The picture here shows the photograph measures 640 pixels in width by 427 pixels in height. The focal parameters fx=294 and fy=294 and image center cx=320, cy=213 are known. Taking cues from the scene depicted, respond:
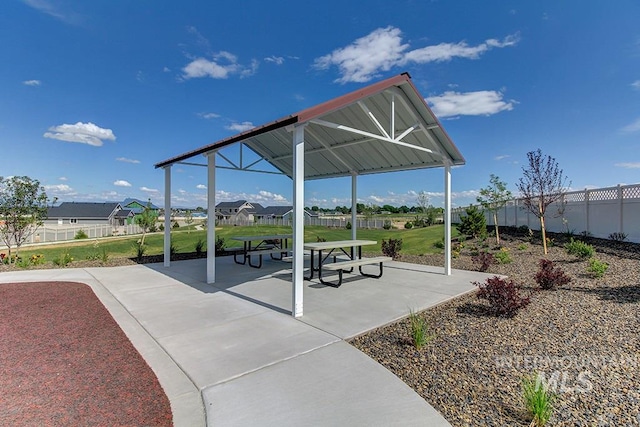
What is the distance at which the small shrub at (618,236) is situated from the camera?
33.3 feet

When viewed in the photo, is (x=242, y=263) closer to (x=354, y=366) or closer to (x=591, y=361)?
(x=354, y=366)

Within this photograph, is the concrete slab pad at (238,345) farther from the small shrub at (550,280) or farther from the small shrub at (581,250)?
the small shrub at (581,250)

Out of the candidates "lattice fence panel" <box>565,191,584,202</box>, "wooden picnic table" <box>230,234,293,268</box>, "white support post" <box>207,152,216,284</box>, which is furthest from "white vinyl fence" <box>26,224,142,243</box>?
"lattice fence panel" <box>565,191,584,202</box>

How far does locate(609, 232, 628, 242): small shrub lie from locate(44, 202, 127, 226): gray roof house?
6407cm

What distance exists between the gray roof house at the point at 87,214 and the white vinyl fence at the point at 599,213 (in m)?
62.5

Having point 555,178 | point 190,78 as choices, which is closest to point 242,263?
point 190,78

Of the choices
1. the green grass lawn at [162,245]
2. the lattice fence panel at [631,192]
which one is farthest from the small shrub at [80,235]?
the lattice fence panel at [631,192]

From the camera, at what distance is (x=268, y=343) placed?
3732mm

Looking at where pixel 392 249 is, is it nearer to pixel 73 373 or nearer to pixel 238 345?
pixel 238 345

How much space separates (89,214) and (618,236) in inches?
2796

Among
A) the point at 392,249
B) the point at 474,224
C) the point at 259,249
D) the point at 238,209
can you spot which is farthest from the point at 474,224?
the point at 238,209

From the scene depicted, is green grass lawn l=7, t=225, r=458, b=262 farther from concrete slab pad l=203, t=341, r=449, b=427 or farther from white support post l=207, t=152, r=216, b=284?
concrete slab pad l=203, t=341, r=449, b=427

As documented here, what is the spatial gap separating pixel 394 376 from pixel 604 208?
12.8 meters

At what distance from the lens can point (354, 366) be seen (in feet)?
10.4
